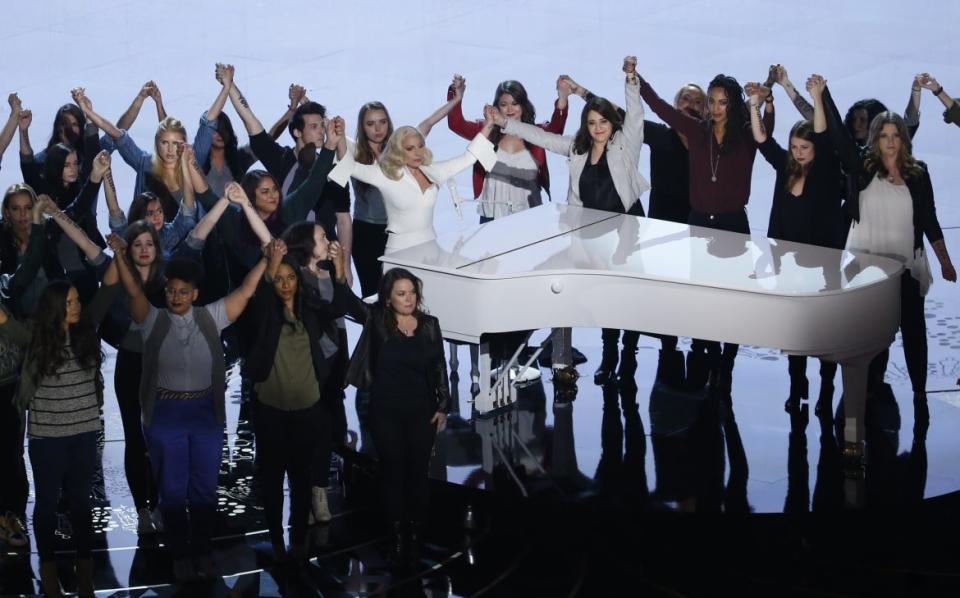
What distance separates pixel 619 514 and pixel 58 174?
3.23 metres

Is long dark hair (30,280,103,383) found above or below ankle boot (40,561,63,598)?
above

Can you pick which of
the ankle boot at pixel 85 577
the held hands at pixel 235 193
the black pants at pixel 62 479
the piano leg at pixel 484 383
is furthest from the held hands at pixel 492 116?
the ankle boot at pixel 85 577

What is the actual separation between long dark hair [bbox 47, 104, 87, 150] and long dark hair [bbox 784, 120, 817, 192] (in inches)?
137

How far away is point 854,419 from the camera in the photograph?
6.23 meters

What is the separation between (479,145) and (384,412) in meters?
2.00

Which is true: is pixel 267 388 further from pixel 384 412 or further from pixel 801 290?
pixel 801 290

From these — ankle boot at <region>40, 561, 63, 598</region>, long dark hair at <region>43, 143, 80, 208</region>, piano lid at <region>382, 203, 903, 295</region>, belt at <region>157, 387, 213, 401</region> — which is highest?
long dark hair at <region>43, 143, 80, 208</region>

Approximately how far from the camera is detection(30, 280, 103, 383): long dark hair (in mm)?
5305

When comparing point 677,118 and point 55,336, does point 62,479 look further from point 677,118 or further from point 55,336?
point 677,118

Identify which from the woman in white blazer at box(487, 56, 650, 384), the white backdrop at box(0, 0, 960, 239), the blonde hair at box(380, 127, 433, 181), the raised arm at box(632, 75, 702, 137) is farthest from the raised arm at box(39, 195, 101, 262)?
the white backdrop at box(0, 0, 960, 239)

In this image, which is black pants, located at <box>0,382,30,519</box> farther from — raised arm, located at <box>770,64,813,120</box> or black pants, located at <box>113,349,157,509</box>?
raised arm, located at <box>770,64,813,120</box>

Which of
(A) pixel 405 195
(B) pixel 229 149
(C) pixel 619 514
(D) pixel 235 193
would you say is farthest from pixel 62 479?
(B) pixel 229 149

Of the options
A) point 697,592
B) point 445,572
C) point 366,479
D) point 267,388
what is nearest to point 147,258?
point 267,388

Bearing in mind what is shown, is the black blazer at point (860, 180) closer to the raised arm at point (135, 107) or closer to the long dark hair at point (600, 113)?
the long dark hair at point (600, 113)
